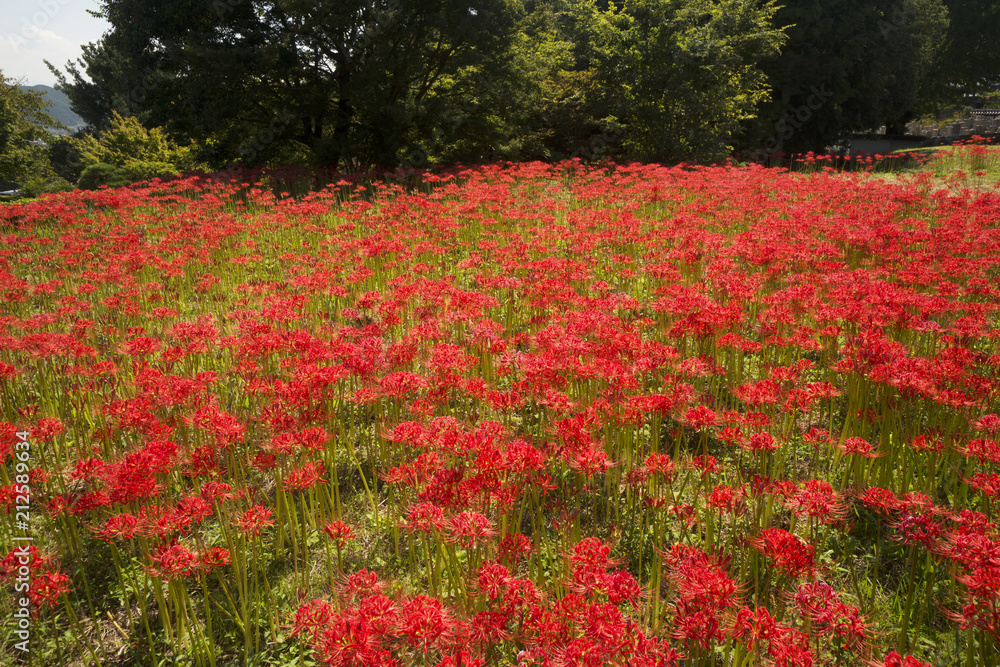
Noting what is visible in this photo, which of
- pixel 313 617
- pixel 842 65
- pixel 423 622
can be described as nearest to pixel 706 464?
pixel 423 622

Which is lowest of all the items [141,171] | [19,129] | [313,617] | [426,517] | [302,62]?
[313,617]

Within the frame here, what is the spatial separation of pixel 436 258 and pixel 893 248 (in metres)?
6.63

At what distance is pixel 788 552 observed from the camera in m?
2.23

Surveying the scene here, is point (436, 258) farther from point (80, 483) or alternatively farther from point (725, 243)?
point (80, 483)

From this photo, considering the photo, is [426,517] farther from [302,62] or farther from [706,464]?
[302,62]

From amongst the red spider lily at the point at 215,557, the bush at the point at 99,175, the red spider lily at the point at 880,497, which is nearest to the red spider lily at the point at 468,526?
the red spider lily at the point at 215,557

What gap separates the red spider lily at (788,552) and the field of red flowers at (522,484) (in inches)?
0.4

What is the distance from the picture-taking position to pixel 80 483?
4.05 metres

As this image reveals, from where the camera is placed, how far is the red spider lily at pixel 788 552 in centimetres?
222

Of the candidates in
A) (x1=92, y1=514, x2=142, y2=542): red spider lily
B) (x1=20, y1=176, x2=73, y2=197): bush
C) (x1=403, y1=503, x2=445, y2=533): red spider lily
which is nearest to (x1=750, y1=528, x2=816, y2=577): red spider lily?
(x1=403, y1=503, x2=445, y2=533): red spider lily

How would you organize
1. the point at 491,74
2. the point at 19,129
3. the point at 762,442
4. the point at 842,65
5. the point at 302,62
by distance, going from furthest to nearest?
the point at 19,129
the point at 842,65
the point at 491,74
the point at 302,62
the point at 762,442

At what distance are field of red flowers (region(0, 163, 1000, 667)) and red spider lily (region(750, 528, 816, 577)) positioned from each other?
1cm

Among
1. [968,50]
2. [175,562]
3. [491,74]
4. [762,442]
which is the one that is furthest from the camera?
[968,50]

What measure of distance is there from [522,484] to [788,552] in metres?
1.43
